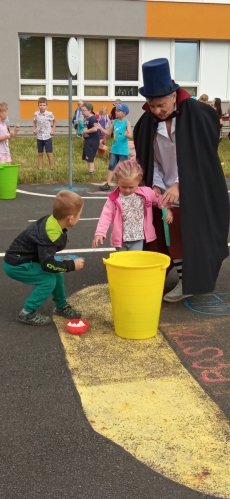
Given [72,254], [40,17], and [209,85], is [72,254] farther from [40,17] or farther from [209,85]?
[209,85]

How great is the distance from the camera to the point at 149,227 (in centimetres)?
503

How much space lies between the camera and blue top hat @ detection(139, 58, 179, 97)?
14.3 feet

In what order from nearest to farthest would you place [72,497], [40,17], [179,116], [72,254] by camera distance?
[72,497] → [179,116] → [72,254] → [40,17]

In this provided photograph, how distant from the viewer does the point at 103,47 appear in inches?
977

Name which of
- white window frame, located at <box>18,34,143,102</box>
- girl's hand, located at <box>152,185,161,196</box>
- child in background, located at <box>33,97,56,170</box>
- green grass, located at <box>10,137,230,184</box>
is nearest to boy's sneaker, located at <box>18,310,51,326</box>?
girl's hand, located at <box>152,185,161,196</box>

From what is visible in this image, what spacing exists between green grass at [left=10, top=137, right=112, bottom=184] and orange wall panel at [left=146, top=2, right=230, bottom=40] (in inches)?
290

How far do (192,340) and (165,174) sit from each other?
1452 millimetres

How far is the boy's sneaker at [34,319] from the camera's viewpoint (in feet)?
15.3

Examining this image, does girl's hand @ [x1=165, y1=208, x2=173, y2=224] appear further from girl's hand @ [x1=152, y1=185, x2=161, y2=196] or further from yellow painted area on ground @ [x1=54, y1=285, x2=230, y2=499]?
yellow painted area on ground @ [x1=54, y1=285, x2=230, y2=499]

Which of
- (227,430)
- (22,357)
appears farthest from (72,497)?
(22,357)

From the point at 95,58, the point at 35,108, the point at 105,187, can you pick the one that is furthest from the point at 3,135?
the point at 95,58

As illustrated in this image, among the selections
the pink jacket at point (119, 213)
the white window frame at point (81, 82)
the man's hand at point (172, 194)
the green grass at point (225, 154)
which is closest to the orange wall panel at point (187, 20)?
the white window frame at point (81, 82)

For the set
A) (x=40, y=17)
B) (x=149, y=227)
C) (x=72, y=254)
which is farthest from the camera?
(x=40, y=17)

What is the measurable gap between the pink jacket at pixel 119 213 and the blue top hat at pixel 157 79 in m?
0.84
